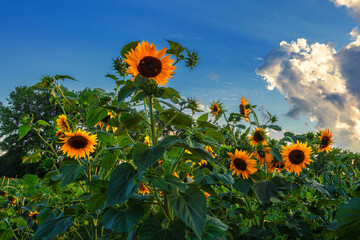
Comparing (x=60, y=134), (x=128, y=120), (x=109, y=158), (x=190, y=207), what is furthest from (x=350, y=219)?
(x=60, y=134)

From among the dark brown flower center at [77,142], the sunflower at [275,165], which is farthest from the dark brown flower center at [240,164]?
the dark brown flower center at [77,142]

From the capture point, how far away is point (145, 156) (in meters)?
1.19

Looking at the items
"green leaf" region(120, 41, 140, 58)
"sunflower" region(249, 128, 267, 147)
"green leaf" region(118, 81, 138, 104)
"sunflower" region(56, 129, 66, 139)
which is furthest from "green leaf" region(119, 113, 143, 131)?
"sunflower" region(249, 128, 267, 147)

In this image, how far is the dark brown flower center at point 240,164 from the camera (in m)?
2.15

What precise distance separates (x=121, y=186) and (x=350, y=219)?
0.94m

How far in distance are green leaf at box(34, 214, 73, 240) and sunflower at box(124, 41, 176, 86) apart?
3.34 ft

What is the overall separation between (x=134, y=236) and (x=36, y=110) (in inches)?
1248

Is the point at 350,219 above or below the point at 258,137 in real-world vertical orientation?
below

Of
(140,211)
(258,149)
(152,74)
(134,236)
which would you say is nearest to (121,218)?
(140,211)

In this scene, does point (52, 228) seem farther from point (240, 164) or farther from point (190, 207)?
point (240, 164)

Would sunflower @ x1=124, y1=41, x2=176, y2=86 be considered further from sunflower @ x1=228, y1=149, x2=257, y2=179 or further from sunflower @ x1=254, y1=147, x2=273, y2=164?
sunflower @ x1=254, y1=147, x2=273, y2=164

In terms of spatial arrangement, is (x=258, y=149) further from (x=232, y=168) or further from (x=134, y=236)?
(x=134, y=236)

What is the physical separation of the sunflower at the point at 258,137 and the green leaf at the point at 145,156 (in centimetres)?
160

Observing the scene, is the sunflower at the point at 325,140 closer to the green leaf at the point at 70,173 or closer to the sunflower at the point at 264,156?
the sunflower at the point at 264,156
